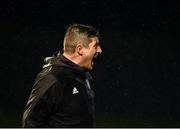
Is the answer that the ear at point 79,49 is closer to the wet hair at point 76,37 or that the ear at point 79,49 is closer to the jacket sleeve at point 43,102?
the wet hair at point 76,37

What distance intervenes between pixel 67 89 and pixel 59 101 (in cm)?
9

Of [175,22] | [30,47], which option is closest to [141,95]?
[175,22]

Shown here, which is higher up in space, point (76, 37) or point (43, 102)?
point (76, 37)

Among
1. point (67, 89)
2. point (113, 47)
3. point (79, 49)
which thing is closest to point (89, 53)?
point (79, 49)

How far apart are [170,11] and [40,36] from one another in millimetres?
4856

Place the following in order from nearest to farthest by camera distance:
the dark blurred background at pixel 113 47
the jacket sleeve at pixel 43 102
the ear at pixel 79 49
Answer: the jacket sleeve at pixel 43 102, the ear at pixel 79 49, the dark blurred background at pixel 113 47

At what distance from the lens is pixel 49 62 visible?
2678 mm

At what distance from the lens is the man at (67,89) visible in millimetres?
2442

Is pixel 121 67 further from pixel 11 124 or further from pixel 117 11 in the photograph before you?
pixel 11 124

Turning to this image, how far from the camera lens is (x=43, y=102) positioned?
7.98 feet

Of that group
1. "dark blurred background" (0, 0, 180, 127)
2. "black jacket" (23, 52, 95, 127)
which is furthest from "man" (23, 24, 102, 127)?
"dark blurred background" (0, 0, 180, 127)

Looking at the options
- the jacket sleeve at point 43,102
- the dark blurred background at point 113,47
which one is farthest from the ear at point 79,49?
the dark blurred background at point 113,47

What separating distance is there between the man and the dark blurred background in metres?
9.66

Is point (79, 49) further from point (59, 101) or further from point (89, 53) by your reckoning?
point (59, 101)
